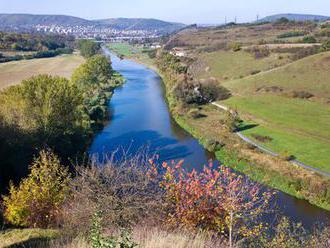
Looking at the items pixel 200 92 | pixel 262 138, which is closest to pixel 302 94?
pixel 200 92

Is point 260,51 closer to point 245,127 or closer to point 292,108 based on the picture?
point 292,108

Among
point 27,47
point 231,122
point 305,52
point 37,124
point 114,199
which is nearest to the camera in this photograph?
point 114,199

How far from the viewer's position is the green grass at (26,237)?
9844 mm

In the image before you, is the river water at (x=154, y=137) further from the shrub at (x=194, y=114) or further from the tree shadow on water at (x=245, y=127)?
the tree shadow on water at (x=245, y=127)

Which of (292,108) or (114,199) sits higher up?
(114,199)

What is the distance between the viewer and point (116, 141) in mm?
36594

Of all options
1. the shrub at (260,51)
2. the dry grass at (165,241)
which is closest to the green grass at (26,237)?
the dry grass at (165,241)

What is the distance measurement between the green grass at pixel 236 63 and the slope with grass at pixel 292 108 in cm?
865

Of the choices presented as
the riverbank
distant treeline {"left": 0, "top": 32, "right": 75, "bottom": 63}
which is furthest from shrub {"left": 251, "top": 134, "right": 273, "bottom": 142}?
distant treeline {"left": 0, "top": 32, "right": 75, "bottom": 63}

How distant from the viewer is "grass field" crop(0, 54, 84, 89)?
7157 cm

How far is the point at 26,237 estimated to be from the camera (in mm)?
10922

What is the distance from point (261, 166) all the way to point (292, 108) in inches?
731

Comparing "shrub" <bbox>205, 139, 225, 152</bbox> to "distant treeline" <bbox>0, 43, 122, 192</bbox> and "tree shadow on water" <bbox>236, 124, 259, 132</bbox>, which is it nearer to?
"tree shadow on water" <bbox>236, 124, 259, 132</bbox>

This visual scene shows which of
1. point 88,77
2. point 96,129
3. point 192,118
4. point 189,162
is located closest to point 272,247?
point 189,162
